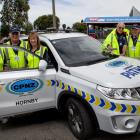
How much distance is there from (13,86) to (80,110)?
1.24 meters

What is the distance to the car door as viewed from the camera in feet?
18.5

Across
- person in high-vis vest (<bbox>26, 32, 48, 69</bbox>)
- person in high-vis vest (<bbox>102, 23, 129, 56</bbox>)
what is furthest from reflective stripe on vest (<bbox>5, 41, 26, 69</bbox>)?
person in high-vis vest (<bbox>102, 23, 129, 56</bbox>)

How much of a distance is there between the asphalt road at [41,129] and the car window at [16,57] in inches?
43.6

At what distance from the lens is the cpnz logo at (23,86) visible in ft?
18.4

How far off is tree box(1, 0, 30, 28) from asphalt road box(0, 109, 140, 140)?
35.5 m

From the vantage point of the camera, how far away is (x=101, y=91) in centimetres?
480

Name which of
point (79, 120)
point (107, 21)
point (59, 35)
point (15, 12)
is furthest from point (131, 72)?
point (15, 12)

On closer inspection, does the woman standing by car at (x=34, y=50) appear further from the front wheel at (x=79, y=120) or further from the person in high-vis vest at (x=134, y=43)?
the person in high-vis vest at (x=134, y=43)

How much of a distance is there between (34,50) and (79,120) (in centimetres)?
177

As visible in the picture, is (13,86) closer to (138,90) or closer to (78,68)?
(78,68)

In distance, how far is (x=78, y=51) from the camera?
6.10 metres

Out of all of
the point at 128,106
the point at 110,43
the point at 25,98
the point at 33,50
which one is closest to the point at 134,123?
the point at 128,106

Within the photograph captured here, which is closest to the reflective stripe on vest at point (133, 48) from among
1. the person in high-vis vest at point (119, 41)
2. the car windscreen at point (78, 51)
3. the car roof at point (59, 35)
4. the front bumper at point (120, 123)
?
the person in high-vis vest at point (119, 41)

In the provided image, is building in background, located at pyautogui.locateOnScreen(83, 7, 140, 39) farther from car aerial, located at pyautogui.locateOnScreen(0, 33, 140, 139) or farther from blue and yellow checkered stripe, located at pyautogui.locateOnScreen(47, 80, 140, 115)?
blue and yellow checkered stripe, located at pyautogui.locateOnScreen(47, 80, 140, 115)
